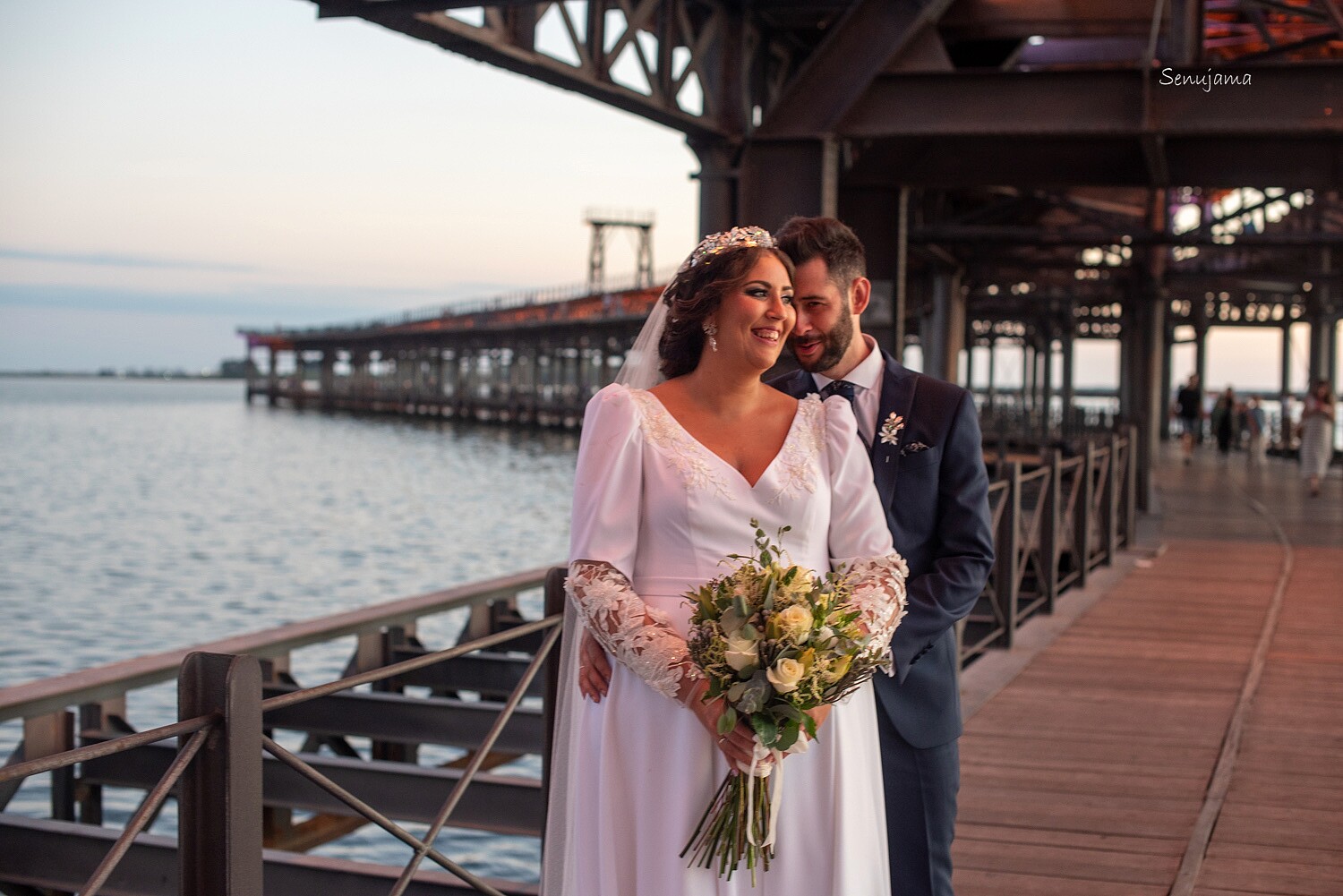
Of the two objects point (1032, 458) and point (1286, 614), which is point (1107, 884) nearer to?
point (1286, 614)

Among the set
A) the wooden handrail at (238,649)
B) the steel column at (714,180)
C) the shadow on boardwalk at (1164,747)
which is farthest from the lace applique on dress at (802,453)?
the steel column at (714,180)

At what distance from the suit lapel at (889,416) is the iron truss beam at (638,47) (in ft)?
12.8

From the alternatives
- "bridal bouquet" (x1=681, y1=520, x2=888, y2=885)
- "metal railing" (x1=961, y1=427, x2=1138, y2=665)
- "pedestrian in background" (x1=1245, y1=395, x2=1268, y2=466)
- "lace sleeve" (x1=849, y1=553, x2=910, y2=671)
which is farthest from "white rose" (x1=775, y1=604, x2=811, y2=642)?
"pedestrian in background" (x1=1245, y1=395, x2=1268, y2=466)

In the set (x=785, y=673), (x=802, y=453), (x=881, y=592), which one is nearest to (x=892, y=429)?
(x=802, y=453)

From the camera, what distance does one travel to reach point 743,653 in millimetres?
2381

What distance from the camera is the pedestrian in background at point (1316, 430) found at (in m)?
20.2

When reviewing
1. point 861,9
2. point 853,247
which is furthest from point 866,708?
point 861,9

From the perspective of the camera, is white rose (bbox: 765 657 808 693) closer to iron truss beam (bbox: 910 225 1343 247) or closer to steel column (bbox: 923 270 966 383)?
iron truss beam (bbox: 910 225 1343 247)

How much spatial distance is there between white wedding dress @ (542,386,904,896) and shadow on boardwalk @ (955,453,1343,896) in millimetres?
1707

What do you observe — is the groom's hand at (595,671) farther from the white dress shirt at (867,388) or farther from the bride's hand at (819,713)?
the white dress shirt at (867,388)

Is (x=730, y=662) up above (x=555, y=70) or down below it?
below

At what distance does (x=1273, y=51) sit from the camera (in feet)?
33.0

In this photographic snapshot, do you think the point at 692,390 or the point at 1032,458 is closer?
the point at 692,390

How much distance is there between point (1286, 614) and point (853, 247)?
24.3ft
